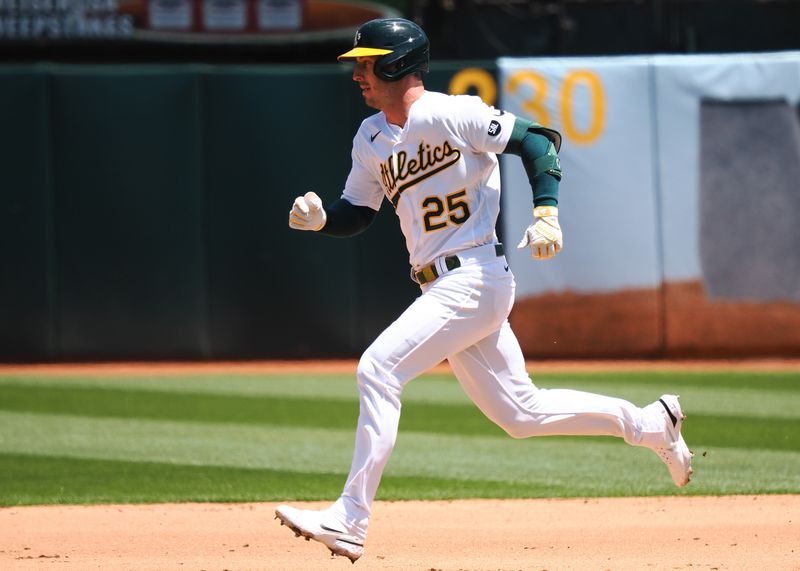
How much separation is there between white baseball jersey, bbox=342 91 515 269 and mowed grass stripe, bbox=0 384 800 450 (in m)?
3.76

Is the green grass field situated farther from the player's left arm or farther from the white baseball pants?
the player's left arm

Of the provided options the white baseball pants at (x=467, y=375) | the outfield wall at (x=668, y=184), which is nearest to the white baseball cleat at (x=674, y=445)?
the white baseball pants at (x=467, y=375)

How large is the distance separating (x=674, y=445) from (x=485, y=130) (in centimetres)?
142

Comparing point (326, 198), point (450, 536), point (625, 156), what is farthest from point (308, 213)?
point (625, 156)

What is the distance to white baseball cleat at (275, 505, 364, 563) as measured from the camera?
13.9 ft

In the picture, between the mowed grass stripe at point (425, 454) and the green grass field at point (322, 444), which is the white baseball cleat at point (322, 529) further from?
the mowed grass stripe at point (425, 454)

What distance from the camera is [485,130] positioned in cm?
457

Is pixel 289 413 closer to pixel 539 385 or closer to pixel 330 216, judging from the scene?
pixel 539 385

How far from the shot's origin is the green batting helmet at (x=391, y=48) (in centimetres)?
463

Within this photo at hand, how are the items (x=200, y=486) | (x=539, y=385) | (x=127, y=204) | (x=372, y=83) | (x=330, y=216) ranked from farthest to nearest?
1. (x=127, y=204)
2. (x=539, y=385)
3. (x=200, y=486)
4. (x=330, y=216)
5. (x=372, y=83)

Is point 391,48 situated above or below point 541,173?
above

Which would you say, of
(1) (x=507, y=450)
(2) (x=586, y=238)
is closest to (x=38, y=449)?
(1) (x=507, y=450)

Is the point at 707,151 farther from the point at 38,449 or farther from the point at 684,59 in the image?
the point at 38,449

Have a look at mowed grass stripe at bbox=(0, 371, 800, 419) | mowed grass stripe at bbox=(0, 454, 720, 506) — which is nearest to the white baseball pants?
mowed grass stripe at bbox=(0, 454, 720, 506)
